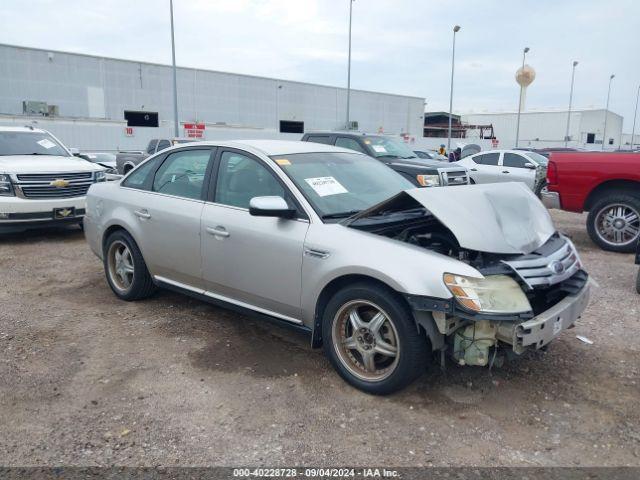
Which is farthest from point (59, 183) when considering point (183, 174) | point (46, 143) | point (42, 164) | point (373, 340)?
point (373, 340)

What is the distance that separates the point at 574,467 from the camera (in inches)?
108

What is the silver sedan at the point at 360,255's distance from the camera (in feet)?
10.3

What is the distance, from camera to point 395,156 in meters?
10.8

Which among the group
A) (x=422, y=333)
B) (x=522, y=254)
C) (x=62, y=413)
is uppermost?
(x=522, y=254)

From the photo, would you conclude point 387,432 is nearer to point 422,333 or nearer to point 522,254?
point 422,333

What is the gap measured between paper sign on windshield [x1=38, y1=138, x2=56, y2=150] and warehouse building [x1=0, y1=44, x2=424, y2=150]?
15.2m

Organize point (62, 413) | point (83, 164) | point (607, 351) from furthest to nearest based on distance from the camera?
point (83, 164), point (607, 351), point (62, 413)

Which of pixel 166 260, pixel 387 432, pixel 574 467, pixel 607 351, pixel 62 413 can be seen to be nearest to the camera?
pixel 574 467

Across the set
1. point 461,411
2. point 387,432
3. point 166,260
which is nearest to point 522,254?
point 461,411

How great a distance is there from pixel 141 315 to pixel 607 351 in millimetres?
4094

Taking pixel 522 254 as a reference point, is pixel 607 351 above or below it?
below

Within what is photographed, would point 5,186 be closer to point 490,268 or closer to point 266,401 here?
point 266,401

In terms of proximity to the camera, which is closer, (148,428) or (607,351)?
(148,428)

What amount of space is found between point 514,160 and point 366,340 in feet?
41.2
